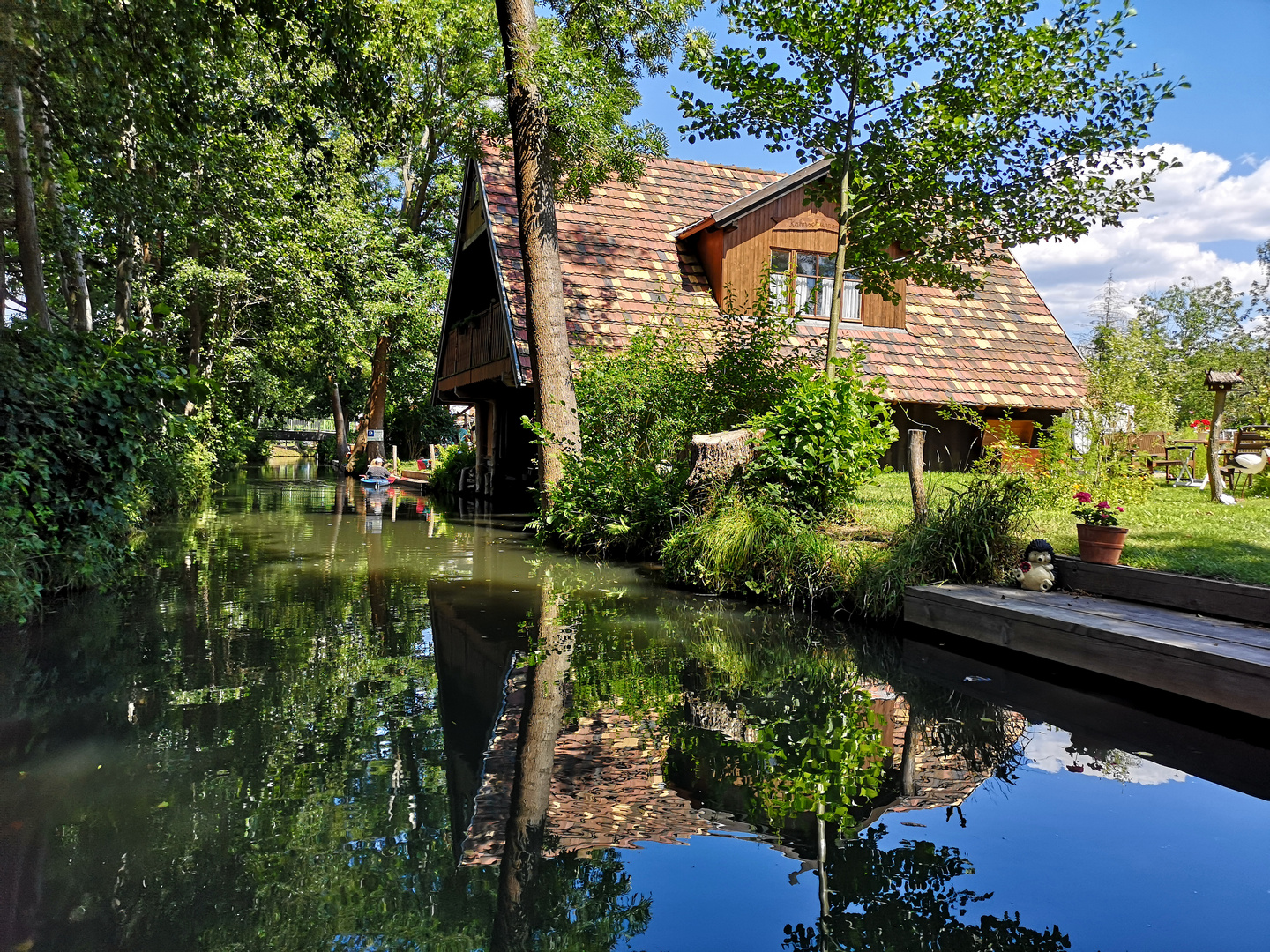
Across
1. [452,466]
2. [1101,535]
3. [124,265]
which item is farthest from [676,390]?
[452,466]

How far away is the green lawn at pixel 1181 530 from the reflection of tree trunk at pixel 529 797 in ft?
14.8

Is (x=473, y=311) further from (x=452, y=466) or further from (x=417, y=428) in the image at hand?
(x=417, y=428)

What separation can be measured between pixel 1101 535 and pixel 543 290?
853 centimetres

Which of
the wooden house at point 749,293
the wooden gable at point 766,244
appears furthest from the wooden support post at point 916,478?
the wooden gable at point 766,244

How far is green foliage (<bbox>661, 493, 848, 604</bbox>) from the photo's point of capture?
8.12m

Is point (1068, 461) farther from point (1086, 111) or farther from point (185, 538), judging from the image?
point (185, 538)

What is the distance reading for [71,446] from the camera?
22.2 ft

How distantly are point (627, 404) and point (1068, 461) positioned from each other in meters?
5.48

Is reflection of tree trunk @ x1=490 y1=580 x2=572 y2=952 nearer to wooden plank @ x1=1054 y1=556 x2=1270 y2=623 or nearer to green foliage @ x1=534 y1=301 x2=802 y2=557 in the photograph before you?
wooden plank @ x1=1054 y1=556 x2=1270 y2=623

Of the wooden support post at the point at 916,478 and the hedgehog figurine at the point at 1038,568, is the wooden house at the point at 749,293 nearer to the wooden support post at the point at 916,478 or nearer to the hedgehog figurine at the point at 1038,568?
the wooden support post at the point at 916,478

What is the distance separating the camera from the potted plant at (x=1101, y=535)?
6.87 meters

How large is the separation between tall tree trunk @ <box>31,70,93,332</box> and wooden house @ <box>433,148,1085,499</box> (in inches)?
254

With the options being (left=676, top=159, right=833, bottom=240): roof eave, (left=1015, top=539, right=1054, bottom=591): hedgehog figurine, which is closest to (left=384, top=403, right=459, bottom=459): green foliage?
(left=676, top=159, right=833, bottom=240): roof eave

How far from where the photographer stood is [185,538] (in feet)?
40.8
